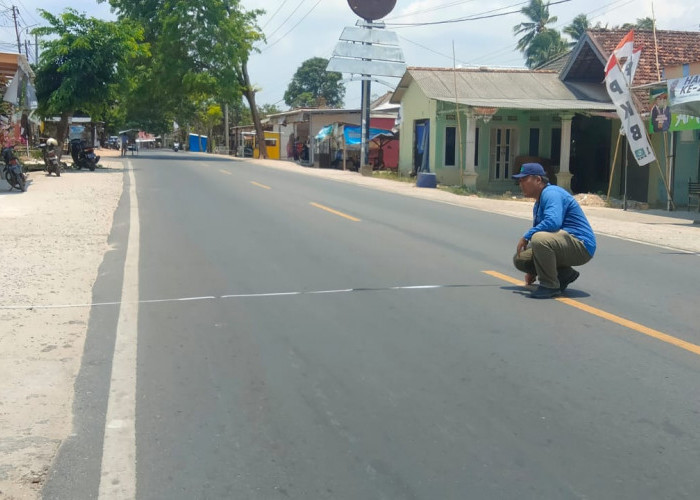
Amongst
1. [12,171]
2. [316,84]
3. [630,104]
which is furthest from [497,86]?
[316,84]

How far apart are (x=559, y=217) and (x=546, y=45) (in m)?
60.3

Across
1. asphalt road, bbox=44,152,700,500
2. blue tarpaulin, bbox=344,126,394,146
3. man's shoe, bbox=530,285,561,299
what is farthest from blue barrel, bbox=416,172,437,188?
man's shoe, bbox=530,285,561,299

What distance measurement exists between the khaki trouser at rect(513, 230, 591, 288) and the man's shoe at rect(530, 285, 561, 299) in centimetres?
5

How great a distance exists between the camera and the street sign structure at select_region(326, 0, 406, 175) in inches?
1505

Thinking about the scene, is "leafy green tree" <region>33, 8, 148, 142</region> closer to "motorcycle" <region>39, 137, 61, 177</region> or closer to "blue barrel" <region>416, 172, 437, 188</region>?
"motorcycle" <region>39, 137, 61, 177</region>

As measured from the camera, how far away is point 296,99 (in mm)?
100188

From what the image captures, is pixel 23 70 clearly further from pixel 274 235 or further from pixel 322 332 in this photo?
pixel 322 332

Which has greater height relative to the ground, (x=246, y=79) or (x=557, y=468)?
(x=246, y=79)

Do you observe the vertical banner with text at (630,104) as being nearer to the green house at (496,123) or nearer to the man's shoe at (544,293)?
the green house at (496,123)

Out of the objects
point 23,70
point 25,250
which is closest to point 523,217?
point 25,250

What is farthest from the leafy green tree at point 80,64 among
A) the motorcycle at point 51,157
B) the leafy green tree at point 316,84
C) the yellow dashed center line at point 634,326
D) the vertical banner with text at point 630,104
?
the leafy green tree at point 316,84

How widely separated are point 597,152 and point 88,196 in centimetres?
1842

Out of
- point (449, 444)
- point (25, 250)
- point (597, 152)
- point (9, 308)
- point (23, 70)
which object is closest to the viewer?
point (449, 444)

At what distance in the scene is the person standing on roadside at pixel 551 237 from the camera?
25.3 ft
